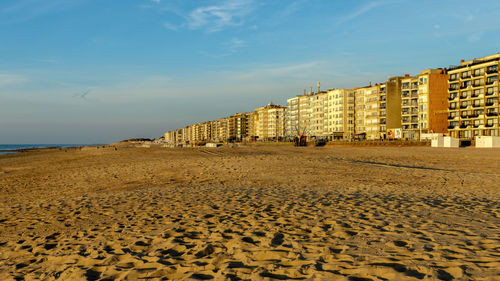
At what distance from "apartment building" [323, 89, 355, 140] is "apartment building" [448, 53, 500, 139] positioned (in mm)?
40166

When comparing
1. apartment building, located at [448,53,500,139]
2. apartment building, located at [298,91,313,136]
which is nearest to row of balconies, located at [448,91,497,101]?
apartment building, located at [448,53,500,139]

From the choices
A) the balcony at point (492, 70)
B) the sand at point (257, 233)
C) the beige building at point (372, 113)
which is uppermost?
the balcony at point (492, 70)

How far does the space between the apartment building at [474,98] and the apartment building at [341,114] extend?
132 ft

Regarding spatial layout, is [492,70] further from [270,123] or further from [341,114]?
[270,123]

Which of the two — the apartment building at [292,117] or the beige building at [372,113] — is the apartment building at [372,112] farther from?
the apartment building at [292,117]

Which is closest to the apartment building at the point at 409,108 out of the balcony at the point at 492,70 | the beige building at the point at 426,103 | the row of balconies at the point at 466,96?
the beige building at the point at 426,103

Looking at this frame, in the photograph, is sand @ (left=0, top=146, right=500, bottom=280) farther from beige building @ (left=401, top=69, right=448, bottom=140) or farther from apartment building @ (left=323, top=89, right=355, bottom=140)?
apartment building @ (left=323, top=89, right=355, bottom=140)

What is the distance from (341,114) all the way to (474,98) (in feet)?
167

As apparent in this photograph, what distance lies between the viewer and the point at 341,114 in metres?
128

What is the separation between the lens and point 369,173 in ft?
63.1

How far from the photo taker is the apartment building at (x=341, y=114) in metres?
127

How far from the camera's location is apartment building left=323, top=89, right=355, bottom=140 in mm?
126875

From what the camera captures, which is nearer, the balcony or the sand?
the sand

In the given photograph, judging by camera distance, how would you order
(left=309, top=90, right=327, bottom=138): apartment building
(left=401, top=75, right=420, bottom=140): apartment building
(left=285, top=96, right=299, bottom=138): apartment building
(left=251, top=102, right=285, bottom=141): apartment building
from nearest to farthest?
(left=401, top=75, right=420, bottom=140): apartment building < (left=309, top=90, right=327, bottom=138): apartment building < (left=285, top=96, right=299, bottom=138): apartment building < (left=251, top=102, right=285, bottom=141): apartment building
